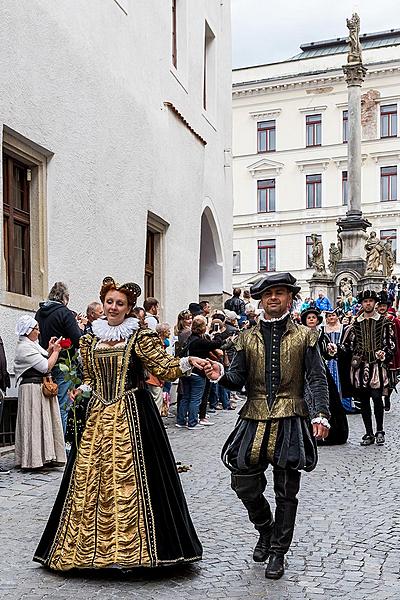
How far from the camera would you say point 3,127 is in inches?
399

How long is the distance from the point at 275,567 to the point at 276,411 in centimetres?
92

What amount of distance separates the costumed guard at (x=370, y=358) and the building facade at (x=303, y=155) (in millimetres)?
38510

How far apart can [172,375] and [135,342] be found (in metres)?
0.33

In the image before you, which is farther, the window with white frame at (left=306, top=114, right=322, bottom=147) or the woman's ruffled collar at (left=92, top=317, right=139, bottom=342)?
the window with white frame at (left=306, top=114, right=322, bottom=147)

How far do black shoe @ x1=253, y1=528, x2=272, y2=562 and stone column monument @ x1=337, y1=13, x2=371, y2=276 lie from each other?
2579cm

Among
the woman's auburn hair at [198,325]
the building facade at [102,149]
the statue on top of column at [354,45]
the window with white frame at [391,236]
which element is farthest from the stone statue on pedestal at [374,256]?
the window with white frame at [391,236]

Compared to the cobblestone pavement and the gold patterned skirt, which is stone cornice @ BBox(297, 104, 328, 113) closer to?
the cobblestone pavement

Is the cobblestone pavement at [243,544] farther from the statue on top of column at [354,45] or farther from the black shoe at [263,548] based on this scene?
the statue on top of column at [354,45]

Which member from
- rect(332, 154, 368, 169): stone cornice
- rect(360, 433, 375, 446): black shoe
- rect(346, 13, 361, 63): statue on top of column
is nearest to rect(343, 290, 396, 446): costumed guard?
rect(360, 433, 375, 446): black shoe

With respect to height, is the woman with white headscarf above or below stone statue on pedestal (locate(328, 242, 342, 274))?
below

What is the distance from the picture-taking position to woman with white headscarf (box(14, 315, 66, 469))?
9.12m

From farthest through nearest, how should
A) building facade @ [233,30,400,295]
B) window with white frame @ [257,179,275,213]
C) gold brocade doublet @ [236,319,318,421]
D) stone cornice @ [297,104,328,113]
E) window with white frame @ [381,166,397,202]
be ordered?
1. window with white frame @ [257,179,275,213]
2. stone cornice @ [297,104,328,113]
3. building facade @ [233,30,400,295]
4. window with white frame @ [381,166,397,202]
5. gold brocade doublet @ [236,319,318,421]

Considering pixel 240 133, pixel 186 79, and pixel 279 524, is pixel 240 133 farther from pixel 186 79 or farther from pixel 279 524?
pixel 279 524

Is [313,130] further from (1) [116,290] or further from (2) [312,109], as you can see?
(1) [116,290]
